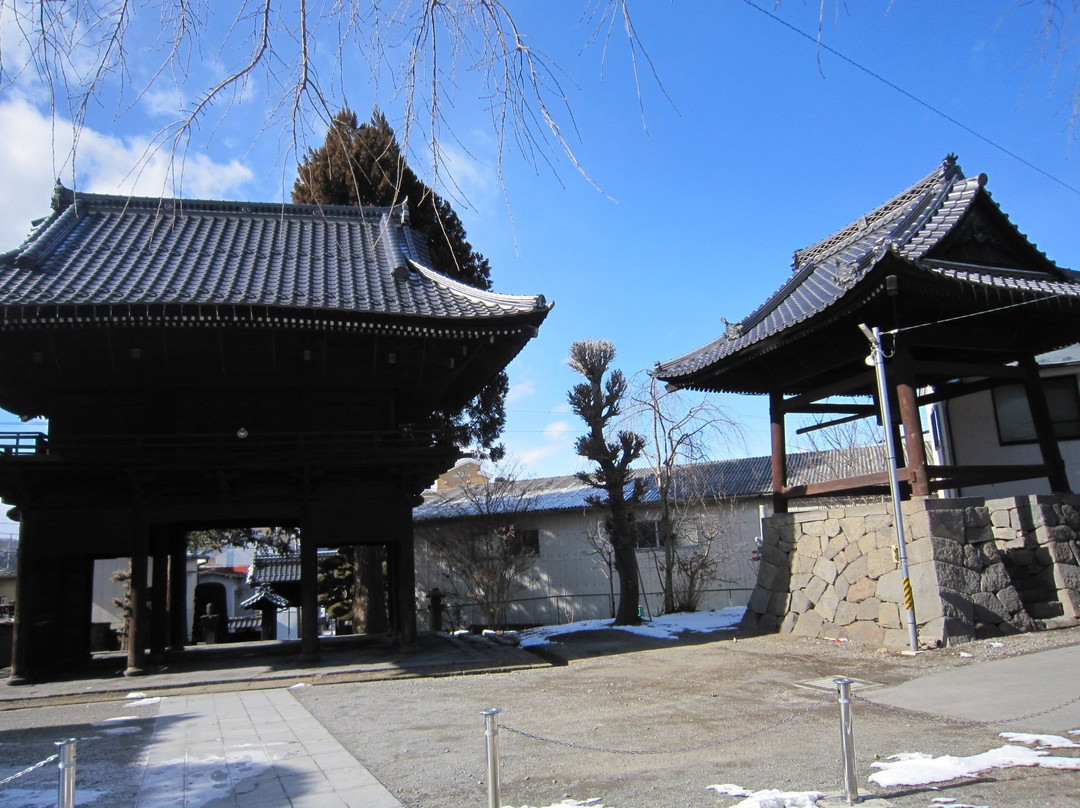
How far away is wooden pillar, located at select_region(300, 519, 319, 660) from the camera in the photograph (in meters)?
11.9

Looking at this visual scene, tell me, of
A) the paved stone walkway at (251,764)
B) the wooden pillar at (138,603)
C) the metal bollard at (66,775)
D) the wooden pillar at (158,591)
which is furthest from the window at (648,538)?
the metal bollard at (66,775)

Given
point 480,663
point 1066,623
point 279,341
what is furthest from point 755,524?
point 279,341

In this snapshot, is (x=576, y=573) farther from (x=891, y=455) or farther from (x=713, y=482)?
(x=891, y=455)

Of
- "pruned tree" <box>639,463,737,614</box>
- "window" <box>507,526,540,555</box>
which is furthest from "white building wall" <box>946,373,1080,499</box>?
"window" <box>507,526,540,555</box>

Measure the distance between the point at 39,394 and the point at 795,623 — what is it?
530 inches

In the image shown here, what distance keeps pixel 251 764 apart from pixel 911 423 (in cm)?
971

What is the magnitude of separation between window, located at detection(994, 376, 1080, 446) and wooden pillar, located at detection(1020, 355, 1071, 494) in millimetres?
2066

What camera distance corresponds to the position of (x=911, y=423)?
35.9 feet

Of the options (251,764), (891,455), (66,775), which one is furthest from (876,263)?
(66,775)

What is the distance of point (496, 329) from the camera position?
1155 centimetres

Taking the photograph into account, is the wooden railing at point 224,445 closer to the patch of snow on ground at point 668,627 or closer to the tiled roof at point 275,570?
the patch of snow on ground at point 668,627

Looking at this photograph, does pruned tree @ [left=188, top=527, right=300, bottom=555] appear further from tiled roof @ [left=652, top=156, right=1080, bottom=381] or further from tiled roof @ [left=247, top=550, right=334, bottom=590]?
tiled roof @ [left=652, top=156, right=1080, bottom=381]

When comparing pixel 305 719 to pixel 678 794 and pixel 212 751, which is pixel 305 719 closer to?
pixel 212 751

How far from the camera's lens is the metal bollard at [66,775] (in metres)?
3.68
